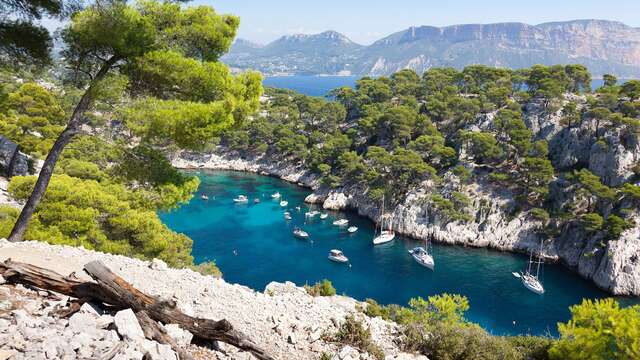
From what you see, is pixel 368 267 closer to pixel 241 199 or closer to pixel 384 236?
pixel 384 236

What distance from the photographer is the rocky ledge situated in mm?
5117

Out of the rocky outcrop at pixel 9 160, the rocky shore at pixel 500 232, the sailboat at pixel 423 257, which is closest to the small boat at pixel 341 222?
the rocky shore at pixel 500 232

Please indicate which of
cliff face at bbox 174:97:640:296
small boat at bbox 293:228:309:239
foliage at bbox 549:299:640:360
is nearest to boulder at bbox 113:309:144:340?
foliage at bbox 549:299:640:360

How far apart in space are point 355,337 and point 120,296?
441cm

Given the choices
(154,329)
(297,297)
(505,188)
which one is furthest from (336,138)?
(154,329)

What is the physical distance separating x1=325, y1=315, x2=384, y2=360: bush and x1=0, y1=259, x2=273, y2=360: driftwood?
84.9 inches

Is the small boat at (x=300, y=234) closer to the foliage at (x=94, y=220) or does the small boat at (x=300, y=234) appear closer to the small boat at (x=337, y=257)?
the small boat at (x=337, y=257)

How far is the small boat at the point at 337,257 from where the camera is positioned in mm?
40812

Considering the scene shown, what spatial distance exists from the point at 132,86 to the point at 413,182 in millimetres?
46247

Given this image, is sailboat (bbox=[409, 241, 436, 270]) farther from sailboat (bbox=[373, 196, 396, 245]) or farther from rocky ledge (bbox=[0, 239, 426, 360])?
rocky ledge (bbox=[0, 239, 426, 360])

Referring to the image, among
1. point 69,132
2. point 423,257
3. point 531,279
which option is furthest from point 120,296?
point 531,279

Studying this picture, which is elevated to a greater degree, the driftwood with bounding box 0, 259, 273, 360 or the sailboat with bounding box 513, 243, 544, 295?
the driftwood with bounding box 0, 259, 273, 360

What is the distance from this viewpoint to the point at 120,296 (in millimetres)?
6270

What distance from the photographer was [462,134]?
54.3 meters
